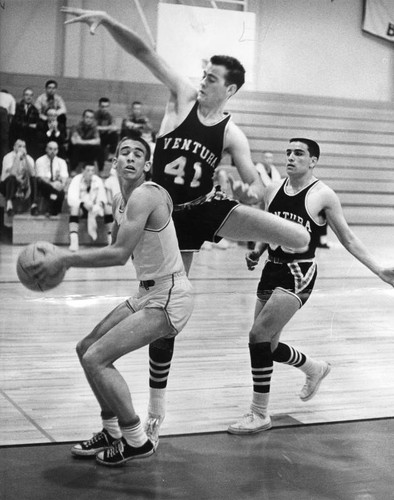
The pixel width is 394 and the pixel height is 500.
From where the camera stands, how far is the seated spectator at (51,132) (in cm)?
538

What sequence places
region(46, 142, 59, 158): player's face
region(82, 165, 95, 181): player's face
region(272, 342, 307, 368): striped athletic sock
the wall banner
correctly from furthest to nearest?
region(82, 165, 95, 181): player's face < region(46, 142, 59, 158): player's face < the wall banner < region(272, 342, 307, 368): striped athletic sock

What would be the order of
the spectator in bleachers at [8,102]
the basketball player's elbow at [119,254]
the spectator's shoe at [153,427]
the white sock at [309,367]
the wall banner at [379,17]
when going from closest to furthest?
the basketball player's elbow at [119,254] → the spectator's shoe at [153,427] → the white sock at [309,367] → the spectator in bleachers at [8,102] → the wall banner at [379,17]

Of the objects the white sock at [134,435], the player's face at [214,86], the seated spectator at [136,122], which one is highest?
the player's face at [214,86]

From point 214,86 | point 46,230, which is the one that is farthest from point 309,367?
point 46,230

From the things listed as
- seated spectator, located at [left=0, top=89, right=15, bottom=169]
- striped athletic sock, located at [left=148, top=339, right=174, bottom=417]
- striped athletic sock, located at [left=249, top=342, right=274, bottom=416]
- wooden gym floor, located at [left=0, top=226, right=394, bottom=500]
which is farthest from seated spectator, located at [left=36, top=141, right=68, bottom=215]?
striped athletic sock, located at [left=249, top=342, right=274, bottom=416]

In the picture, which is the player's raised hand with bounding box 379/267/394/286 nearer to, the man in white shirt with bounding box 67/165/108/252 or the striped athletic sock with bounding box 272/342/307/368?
the striped athletic sock with bounding box 272/342/307/368

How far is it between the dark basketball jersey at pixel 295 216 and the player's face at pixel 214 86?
0.64m

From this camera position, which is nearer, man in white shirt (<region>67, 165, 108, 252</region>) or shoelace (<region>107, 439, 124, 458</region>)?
shoelace (<region>107, 439, 124, 458</region>)

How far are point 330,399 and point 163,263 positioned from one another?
1.61 m

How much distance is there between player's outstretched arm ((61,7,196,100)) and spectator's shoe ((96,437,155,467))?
1.79m

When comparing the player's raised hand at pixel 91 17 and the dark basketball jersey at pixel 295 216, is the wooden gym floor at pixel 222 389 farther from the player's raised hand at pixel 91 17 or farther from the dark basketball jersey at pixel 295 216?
the player's raised hand at pixel 91 17

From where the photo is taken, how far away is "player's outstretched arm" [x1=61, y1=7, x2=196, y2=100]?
4250 millimetres

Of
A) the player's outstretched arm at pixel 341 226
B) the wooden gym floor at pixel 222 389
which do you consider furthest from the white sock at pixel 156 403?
the player's outstretched arm at pixel 341 226

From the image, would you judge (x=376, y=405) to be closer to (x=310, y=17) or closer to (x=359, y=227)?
(x=359, y=227)
